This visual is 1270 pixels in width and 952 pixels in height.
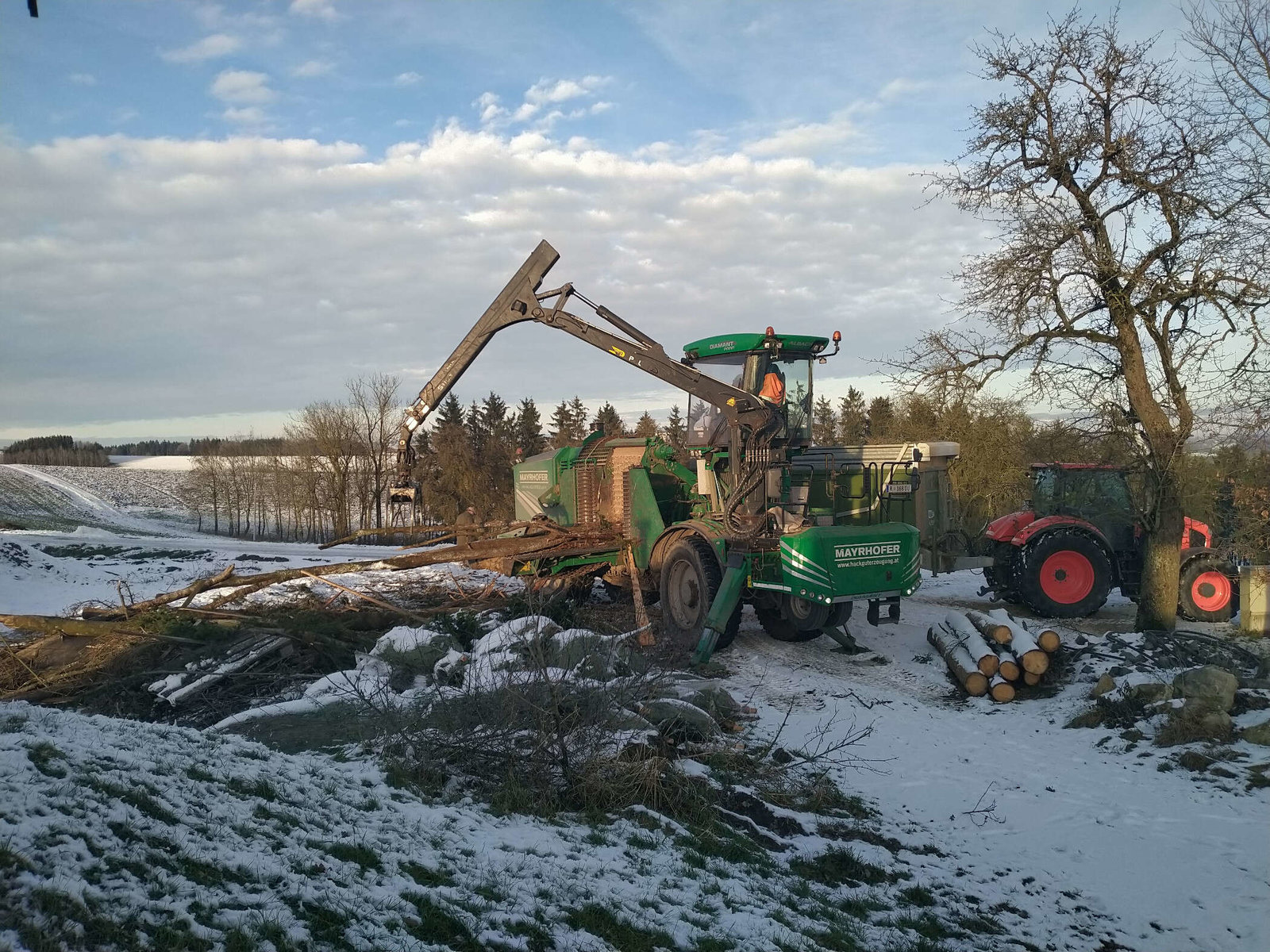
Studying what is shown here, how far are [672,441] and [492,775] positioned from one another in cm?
753

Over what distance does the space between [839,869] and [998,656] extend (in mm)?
4904

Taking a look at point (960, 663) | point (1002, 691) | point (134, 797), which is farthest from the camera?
point (960, 663)

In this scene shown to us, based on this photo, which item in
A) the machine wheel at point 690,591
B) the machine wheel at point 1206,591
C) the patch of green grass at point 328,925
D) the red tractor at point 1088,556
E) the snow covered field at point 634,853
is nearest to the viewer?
the patch of green grass at point 328,925

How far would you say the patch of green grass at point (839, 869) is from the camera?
16.6ft

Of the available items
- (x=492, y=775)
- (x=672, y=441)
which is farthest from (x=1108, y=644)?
(x=492, y=775)

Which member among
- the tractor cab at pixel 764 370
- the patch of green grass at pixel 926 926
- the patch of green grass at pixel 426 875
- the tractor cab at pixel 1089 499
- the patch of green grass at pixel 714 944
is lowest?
the patch of green grass at pixel 926 926

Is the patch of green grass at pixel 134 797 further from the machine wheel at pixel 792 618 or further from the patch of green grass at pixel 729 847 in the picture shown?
the machine wheel at pixel 792 618

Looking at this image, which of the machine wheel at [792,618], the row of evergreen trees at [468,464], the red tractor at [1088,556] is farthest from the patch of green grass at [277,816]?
the row of evergreen trees at [468,464]

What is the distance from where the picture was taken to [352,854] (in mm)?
3848

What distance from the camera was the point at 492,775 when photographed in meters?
5.42

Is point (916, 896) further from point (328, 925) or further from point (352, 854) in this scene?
point (328, 925)

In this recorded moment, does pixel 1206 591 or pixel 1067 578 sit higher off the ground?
pixel 1067 578

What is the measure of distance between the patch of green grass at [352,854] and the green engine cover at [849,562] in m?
6.06

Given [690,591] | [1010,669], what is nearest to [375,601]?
[690,591]
